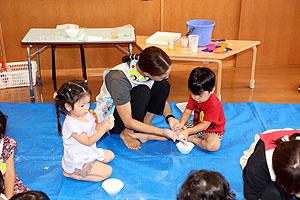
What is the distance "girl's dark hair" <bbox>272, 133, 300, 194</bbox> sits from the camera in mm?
1296

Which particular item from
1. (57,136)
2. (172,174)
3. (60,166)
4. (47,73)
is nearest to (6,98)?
(47,73)

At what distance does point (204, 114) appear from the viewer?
2.29m

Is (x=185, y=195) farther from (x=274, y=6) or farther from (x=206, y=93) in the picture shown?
(x=274, y=6)

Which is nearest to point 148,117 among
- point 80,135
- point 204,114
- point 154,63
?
point 204,114

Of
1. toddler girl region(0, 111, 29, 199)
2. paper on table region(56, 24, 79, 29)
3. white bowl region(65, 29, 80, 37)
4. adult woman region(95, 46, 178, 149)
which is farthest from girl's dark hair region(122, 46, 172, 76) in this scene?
paper on table region(56, 24, 79, 29)

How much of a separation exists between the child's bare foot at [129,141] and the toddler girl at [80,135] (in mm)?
286

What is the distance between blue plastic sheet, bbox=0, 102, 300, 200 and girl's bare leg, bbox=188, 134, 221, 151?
0.12 feet

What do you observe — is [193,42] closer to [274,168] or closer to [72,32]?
[72,32]

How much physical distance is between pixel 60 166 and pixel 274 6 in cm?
299

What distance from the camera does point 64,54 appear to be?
3982 millimetres

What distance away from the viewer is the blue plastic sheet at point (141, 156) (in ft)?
6.63

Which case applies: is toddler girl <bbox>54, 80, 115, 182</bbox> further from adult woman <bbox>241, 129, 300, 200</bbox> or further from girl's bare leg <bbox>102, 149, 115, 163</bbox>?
adult woman <bbox>241, 129, 300, 200</bbox>

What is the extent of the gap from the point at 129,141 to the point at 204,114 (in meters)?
0.57

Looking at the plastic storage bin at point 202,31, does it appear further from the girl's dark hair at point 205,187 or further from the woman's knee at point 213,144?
the girl's dark hair at point 205,187
